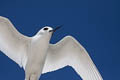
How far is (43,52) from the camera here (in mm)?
8367

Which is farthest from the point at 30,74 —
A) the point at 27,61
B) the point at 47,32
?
the point at 47,32

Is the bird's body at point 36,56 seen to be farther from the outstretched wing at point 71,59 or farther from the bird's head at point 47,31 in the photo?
the outstretched wing at point 71,59

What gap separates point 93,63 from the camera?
8.84 meters

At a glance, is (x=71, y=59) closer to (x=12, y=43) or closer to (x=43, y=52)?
(x=43, y=52)

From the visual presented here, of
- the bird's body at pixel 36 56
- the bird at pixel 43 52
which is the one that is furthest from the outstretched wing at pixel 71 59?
the bird's body at pixel 36 56

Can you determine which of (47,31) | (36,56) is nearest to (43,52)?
(36,56)

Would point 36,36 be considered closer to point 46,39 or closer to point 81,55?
point 46,39

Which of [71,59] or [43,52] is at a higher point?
[43,52]

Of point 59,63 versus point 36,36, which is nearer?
point 36,36

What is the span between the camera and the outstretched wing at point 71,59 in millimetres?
8812

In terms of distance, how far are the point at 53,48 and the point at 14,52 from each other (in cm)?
76

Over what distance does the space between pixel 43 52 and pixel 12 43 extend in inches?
29.9

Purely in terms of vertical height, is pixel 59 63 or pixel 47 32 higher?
pixel 47 32

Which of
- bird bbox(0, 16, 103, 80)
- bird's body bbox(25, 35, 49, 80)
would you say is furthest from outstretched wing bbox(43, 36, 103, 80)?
bird's body bbox(25, 35, 49, 80)
